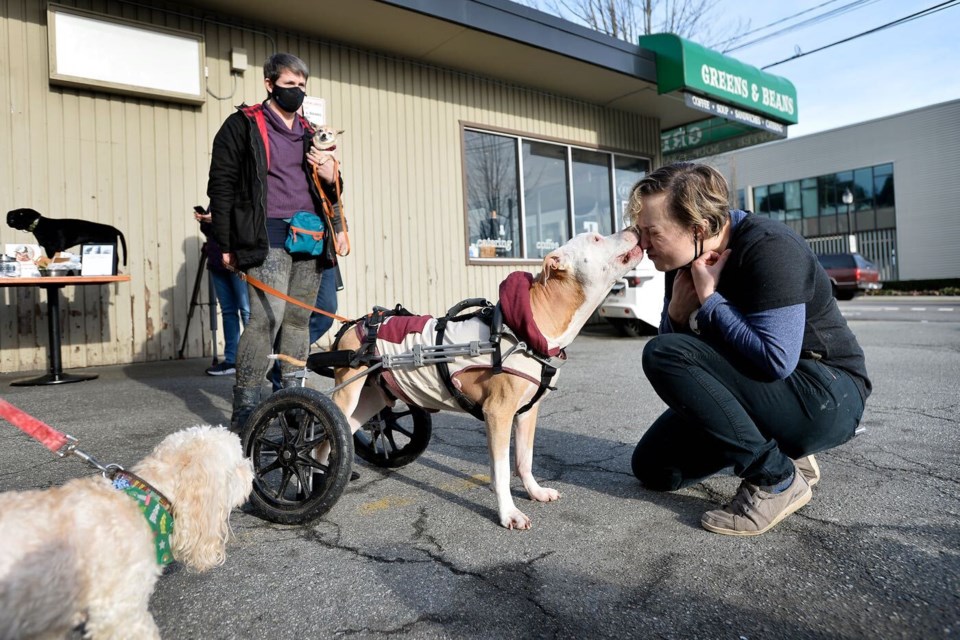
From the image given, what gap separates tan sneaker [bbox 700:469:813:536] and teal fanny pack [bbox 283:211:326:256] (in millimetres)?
2402

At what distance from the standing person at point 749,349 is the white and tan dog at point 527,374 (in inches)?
8.6

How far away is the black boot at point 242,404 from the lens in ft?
9.71

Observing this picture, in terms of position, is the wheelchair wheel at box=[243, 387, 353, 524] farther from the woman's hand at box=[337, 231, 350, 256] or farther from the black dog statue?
the black dog statue

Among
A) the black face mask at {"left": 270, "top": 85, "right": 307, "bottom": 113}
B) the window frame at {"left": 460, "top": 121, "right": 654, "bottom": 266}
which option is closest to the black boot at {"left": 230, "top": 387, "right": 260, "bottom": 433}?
the black face mask at {"left": 270, "top": 85, "right": 307, "bottom": 113}

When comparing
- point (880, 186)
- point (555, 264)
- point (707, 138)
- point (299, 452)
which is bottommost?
point (299, 452)

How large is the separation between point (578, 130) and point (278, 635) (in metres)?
10.3

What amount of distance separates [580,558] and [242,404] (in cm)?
192

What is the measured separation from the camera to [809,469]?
2.62 metres

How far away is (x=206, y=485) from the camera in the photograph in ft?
5.16

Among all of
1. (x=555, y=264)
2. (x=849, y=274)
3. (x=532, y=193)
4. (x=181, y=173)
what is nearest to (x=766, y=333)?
(x=555, y=264)

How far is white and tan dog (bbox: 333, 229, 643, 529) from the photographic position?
229 cm

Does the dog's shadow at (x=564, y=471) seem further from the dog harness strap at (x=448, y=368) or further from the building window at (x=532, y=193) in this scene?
the building window at (x=532, y=193)

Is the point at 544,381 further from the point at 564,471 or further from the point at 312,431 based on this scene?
the point at 312,431

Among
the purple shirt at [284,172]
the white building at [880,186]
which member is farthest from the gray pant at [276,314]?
the white building at [880,186]
